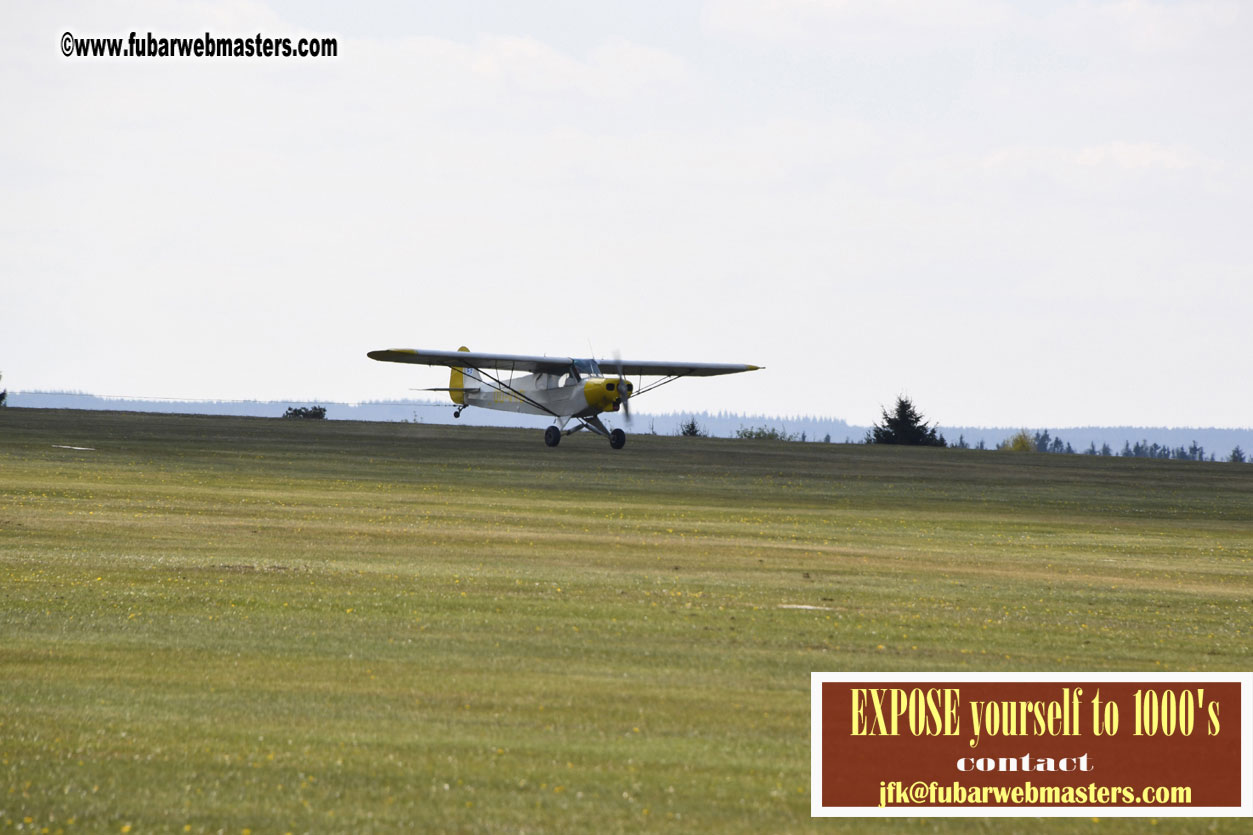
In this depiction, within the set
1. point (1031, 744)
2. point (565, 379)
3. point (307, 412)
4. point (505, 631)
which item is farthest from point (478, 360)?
point (1031, 744)

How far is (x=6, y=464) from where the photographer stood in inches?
1543

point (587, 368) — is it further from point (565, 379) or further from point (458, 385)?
point (458, 385)

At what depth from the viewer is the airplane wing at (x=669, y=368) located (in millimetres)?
57719

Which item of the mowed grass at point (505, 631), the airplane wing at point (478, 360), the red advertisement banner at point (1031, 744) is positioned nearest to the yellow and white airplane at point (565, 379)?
the airplane wing at point (478, 360)

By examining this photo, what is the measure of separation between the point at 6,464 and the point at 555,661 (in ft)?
96.8

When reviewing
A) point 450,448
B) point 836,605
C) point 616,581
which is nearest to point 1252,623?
point 836,605

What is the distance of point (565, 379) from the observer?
56.4m

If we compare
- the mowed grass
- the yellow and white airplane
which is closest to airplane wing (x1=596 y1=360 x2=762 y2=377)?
the yellow and white airplane

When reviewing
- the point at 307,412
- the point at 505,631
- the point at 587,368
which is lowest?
Result: the point at 505,631

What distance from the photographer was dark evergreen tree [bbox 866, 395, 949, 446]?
86062mm

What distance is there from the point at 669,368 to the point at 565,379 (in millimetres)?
4895

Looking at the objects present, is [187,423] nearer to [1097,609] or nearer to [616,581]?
[616,581]

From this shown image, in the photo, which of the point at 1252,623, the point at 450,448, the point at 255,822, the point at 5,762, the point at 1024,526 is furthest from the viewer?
the point at 450,448

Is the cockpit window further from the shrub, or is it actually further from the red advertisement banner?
the red advertisement banner
